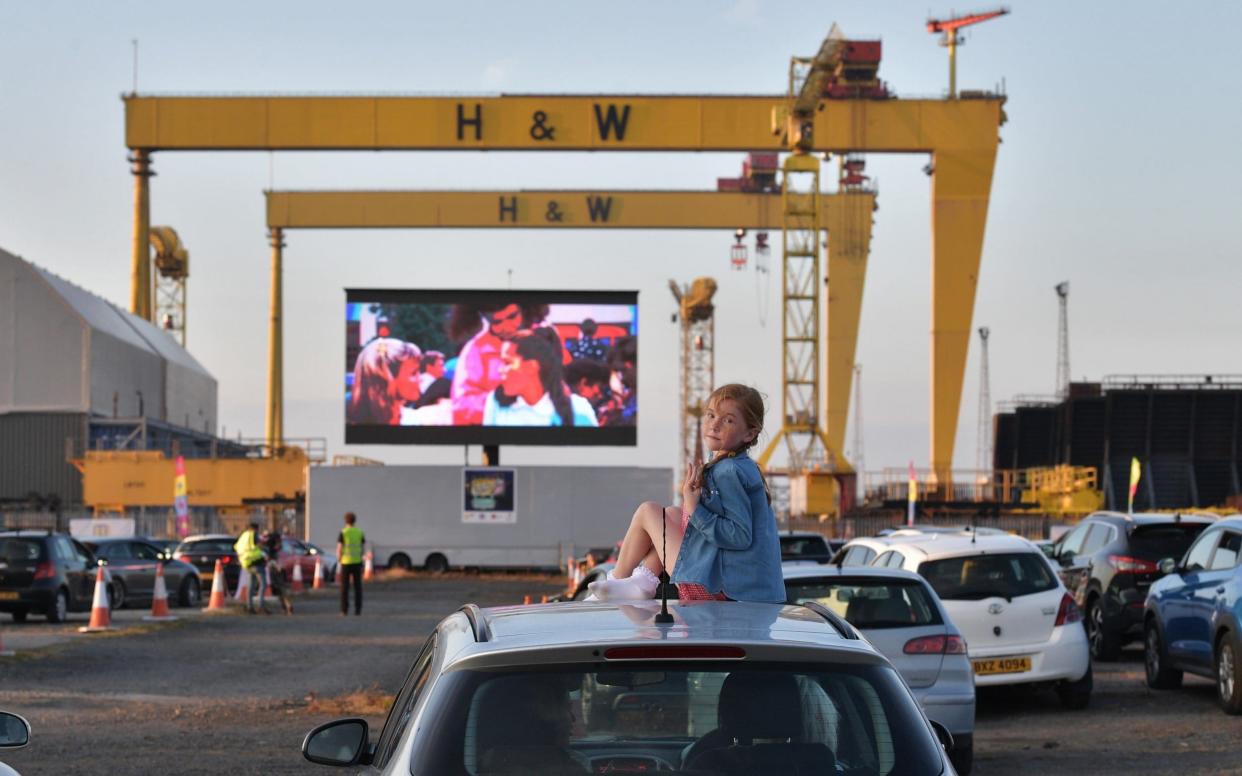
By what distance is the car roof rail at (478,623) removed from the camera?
4.18 metres

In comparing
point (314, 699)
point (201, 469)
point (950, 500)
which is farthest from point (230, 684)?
point (201, 469)

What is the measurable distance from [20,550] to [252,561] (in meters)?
4.44

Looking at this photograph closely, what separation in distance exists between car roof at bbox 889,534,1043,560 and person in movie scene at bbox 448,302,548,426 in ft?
117

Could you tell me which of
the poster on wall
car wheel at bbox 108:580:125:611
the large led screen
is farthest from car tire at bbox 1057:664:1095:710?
the poster on wall

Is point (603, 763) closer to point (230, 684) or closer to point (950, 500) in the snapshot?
point (230, 684)

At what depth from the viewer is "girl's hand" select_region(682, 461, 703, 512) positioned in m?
6.33

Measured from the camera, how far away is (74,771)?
10.7 meters

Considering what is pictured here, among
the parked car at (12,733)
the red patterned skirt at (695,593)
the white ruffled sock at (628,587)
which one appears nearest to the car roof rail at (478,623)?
the parked car at (12,733)

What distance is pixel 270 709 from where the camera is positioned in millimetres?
14727

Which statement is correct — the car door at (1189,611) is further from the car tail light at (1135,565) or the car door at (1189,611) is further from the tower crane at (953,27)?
the tower crane at (953,27)

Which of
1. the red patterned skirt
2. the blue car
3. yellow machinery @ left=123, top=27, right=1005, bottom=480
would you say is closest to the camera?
the red patterned skirt

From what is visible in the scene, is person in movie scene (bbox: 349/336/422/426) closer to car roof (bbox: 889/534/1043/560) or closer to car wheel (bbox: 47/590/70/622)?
car wheel (bbox: 47/590/70/622)

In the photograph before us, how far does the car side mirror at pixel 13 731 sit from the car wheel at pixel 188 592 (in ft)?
91.6

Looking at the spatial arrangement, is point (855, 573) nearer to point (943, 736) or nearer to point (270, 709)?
point (270, 709)
